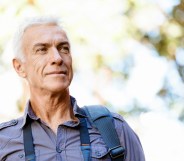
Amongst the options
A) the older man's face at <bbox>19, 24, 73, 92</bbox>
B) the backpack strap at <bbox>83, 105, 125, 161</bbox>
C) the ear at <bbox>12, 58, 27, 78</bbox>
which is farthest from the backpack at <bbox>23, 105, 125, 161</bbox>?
the ear at <bbox>12, 58, 27, 78</bbox>

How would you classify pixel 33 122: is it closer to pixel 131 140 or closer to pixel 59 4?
pixel 131 140

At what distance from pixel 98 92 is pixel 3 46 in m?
0.99

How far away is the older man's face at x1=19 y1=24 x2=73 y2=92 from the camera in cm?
293

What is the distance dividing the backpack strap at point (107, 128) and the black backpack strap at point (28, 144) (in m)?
0.28

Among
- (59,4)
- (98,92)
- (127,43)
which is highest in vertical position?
(59,4)

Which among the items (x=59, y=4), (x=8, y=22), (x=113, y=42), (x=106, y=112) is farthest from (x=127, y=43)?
(x=106, y=112)

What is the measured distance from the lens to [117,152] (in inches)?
112

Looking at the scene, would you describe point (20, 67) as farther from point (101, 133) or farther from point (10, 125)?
point (101, 133)

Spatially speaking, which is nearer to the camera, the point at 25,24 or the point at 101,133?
the point at 101,133

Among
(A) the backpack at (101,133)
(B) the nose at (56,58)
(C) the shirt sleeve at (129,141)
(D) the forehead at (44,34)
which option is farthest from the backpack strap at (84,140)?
(D) the forehead at (44,34)

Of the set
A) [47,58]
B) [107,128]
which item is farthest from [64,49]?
[107,128]

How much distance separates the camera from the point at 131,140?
3012 mm

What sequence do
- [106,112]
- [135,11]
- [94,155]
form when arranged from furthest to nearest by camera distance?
[135,11], [106,112], [94,155]

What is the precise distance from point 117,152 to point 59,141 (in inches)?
10.1
